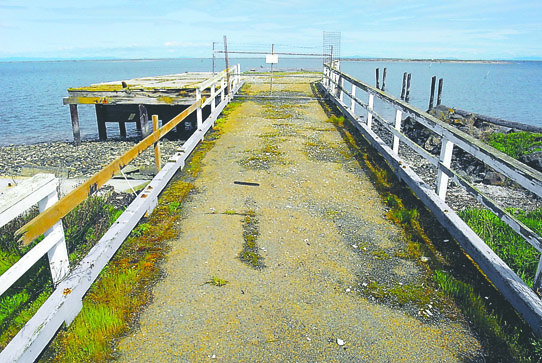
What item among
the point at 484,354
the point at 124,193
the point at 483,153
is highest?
the point at 483,153

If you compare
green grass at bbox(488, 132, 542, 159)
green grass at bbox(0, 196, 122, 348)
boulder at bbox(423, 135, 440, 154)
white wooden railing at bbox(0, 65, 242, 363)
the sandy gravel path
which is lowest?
boulder at bbox(423, 135, 440, 154)

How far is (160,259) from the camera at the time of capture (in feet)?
13.9

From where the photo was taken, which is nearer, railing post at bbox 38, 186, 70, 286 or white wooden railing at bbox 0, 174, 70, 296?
white wooden railing at bbox 0, 174, 70, 296

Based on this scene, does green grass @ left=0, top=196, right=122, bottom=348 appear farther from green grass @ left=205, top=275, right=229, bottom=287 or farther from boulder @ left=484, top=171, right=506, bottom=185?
boulder @ left=484, top=171, right=506, bottom=185

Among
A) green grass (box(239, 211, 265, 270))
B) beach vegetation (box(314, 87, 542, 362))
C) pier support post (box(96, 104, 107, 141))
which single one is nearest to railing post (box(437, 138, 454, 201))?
beach vegetation (box(314, 87, 542, 362))

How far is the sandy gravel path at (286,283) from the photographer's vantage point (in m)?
3.05

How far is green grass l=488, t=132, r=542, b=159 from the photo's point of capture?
13688mm

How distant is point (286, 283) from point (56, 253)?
188 centimetres

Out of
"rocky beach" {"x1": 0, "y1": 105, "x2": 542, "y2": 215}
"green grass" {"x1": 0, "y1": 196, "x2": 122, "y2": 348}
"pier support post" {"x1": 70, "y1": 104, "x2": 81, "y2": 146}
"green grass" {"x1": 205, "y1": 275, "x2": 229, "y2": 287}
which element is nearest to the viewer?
"green grass" {"x1": 0, "y1": 196, "x2": 122, "y2": 348}

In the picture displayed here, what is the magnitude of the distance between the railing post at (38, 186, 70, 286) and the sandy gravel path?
2.48 feet

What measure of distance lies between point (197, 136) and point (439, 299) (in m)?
6.15

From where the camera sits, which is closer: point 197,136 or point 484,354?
point 484,354

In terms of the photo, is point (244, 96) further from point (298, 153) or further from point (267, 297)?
point (267, 297)

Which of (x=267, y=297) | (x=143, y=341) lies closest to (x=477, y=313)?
(x=267, y=297)
